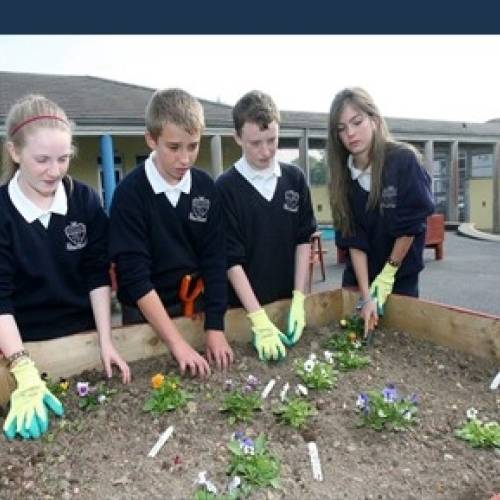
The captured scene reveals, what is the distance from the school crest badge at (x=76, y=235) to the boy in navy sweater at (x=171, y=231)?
10 cm

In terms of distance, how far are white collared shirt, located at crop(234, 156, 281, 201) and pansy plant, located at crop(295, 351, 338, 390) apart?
2.32 feet

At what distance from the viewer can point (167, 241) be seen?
205cm

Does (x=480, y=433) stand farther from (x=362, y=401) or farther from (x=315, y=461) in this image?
(x=315, y=461)

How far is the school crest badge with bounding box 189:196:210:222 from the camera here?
6.81 ft

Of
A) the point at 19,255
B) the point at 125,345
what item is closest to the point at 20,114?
the point at 19,255

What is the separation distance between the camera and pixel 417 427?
164 centimetres

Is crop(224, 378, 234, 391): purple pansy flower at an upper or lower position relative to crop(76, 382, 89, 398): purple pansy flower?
lower

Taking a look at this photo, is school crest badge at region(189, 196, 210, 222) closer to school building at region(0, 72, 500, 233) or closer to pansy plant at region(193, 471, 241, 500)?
pansy plant at region(193, 471, 241, 500)

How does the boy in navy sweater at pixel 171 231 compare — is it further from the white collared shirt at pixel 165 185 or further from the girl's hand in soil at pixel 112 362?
the girl's hand in soil at pixel 112 362

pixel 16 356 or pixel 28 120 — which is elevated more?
pixel 28 120

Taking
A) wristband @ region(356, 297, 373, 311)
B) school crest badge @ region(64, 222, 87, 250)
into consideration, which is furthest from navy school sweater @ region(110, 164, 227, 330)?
wristband @ region(356, 297, 373, 311)

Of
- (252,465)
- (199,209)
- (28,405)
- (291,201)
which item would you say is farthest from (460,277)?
(28,405)

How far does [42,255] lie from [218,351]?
71 centimetres

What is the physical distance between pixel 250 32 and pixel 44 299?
8.27ft
